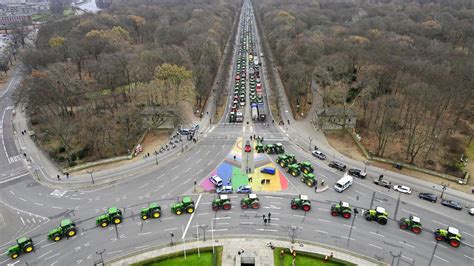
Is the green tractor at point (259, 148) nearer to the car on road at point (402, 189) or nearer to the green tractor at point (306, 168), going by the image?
the green tractor at point (306, 168)

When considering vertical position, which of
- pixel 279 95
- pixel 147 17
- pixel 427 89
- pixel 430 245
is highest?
pixel 147 17

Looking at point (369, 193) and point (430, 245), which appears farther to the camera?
point (369, 193)

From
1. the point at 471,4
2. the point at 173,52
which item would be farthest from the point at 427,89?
the point at 471,4

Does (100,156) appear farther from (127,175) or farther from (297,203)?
(297,203)

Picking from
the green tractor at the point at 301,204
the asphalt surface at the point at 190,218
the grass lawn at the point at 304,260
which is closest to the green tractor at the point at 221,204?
the asphalt surface at the point at 190,218

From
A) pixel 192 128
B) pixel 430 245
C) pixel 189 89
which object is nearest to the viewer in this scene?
pixel 430 245

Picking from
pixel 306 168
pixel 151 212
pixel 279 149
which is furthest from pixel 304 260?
pixel 279 149

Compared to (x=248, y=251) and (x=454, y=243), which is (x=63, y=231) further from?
(x=454, y=243)
